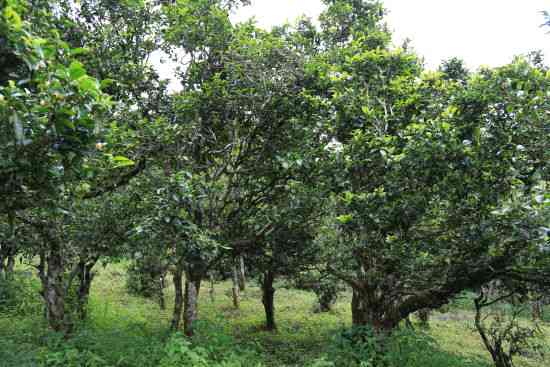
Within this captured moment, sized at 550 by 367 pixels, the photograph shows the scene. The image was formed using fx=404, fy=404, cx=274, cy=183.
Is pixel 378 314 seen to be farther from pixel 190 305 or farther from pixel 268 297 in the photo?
pixel 268 297

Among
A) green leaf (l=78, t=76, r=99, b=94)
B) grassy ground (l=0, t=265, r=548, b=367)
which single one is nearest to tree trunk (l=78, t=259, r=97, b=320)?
grassy ground (l=0, t=265, r=548, b=367)

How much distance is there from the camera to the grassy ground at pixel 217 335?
28.2ft

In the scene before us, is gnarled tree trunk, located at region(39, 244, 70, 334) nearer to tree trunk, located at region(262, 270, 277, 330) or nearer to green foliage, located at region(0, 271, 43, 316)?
green foliage, located at region(0, 271, 43, 316)

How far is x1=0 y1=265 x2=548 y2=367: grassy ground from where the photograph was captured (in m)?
8.61

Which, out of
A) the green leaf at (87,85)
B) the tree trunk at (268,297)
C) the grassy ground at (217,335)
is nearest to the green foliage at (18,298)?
the grassy ground at (217,335)

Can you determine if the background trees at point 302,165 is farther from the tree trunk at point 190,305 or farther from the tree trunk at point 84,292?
the tree trunk at point 84,292

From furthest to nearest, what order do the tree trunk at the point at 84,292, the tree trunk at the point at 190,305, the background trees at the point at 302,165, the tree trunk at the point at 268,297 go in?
the tree trunk at the point at 268,297, the tree trunk at the point at 84,292, the tree trunk at the point at 190,305, the background trees at the point at 302,165

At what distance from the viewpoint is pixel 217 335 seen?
9656mm

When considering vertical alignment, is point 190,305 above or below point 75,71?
below

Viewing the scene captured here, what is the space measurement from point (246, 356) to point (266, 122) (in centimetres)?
543

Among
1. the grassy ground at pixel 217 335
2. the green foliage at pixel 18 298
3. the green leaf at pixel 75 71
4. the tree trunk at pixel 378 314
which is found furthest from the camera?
the green foliage at pixel 18 298

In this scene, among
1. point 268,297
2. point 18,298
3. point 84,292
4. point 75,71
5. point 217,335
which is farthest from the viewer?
point 18,298

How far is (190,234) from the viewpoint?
24.1ft

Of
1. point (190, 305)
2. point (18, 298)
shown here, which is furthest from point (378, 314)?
point (18, 298)
